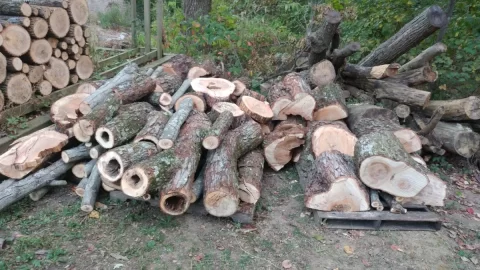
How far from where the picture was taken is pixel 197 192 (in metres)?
3.59

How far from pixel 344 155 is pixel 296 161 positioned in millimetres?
823

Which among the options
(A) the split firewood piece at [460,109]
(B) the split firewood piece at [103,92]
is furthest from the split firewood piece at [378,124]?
(B) the split firewood piece at [103,92]

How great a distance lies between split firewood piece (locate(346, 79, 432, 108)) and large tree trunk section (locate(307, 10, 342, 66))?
862mm

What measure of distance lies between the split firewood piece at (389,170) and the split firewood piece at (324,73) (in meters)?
2.14

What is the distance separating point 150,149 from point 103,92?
4.40ft

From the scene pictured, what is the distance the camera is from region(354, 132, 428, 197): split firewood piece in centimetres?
350

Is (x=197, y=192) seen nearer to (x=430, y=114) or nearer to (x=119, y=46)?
(x=430, y=114)

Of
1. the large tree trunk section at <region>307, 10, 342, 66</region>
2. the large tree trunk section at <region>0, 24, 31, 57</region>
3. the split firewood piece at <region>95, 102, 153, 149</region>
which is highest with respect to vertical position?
the large tree trunk section at <region>307, 10, 342, 66</region>

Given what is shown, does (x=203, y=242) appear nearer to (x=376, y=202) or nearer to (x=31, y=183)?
(x=376, y=202)

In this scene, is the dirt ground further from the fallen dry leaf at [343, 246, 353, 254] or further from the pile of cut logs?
the pile of cut logs

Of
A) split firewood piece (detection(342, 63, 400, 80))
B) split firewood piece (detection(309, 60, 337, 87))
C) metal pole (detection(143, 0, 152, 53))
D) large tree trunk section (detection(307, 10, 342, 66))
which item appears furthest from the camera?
metal pole (detection(143, 0, 152, 53))

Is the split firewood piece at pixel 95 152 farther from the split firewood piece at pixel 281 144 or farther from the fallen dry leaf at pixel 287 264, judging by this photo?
the fallen dry leaf at pixel 287 264

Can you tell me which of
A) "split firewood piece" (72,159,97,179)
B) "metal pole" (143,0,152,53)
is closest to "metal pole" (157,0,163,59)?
"metal pole" (143,0,152,53)

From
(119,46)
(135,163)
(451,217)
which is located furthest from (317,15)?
(135,163)
